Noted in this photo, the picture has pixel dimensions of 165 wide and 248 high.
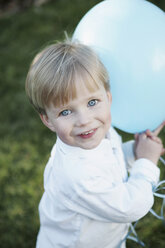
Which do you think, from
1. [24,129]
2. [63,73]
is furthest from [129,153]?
[24,129]

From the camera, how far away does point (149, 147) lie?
5.08 feet

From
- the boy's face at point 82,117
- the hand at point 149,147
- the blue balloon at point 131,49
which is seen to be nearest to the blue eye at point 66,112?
the boy's face at point 82,117

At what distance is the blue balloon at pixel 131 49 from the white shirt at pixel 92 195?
251mm

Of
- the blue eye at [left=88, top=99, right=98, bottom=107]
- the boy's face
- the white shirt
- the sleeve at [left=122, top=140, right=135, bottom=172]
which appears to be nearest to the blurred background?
the sleeve at [left=122, top=140, right=135, bottom=172]

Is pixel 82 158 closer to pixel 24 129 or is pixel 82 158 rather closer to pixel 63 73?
pixel 63 73

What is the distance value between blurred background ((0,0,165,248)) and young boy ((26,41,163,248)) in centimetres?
77

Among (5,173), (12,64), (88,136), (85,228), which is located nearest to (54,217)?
(85,228)

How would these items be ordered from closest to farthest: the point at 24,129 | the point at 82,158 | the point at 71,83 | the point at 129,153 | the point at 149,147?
the point at 71,83, the point at 82,158, the point at 149,147, the point at 129,153, the point at 24,129

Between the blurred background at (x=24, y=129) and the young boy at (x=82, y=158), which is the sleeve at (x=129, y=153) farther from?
the blurred background at (x=24, y=129)

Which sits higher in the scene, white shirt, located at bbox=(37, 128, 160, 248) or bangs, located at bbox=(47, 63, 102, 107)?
bangs, located at bbox=(47, 63, 102, 107)

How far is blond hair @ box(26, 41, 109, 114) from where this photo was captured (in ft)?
4.08

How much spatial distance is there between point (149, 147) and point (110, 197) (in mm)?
365

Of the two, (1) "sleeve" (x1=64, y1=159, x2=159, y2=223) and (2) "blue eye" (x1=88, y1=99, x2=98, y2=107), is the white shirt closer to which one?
(1) "sleeve" (x1=64, y1=159, x2=159, y2=223)

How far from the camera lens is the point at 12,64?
13.0 feet
